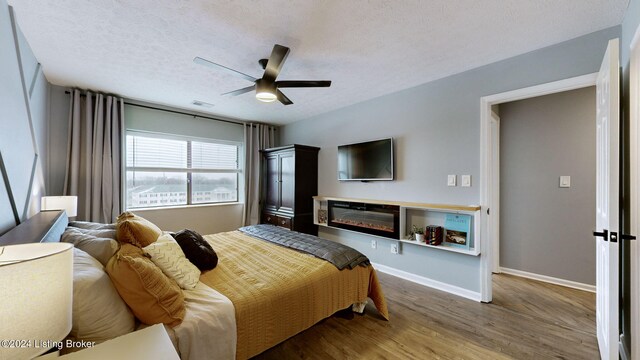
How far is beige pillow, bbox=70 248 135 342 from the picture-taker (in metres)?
1.01

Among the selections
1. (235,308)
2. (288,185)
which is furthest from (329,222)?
(235,308)

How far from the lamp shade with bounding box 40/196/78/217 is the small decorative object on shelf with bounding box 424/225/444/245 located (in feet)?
13.1

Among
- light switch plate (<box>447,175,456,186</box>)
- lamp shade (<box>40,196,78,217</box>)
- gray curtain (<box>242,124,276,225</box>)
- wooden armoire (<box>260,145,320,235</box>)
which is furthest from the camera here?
gray curtain (<box>242,124,276,225</box>)

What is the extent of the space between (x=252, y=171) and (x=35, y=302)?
4.28 meters

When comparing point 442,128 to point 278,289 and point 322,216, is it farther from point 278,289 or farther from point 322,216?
point 278,289

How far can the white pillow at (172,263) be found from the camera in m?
1.55

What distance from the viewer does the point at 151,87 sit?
10.4 feet

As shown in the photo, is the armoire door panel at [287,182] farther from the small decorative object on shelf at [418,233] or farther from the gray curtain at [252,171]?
the small decorative object on shelf at [418,233]

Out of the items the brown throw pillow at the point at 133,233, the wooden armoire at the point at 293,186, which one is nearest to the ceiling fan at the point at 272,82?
the brown throw pillow at the point at 133,233

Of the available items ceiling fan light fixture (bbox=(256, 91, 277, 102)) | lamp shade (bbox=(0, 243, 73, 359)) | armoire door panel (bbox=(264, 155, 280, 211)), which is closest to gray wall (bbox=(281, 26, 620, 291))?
armoire door panel (bbox=(264, 155, 280, 211))

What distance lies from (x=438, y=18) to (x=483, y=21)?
36 cm

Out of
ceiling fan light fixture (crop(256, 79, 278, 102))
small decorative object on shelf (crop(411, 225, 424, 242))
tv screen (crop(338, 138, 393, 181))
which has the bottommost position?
small decorative object on shelf (crop(411, 225, 424, 242))

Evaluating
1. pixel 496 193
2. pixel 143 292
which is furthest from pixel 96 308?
pixel 496 193

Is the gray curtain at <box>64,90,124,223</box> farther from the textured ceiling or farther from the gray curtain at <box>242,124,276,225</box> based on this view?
the gray curtain at <box>242,124,276,225</box>
